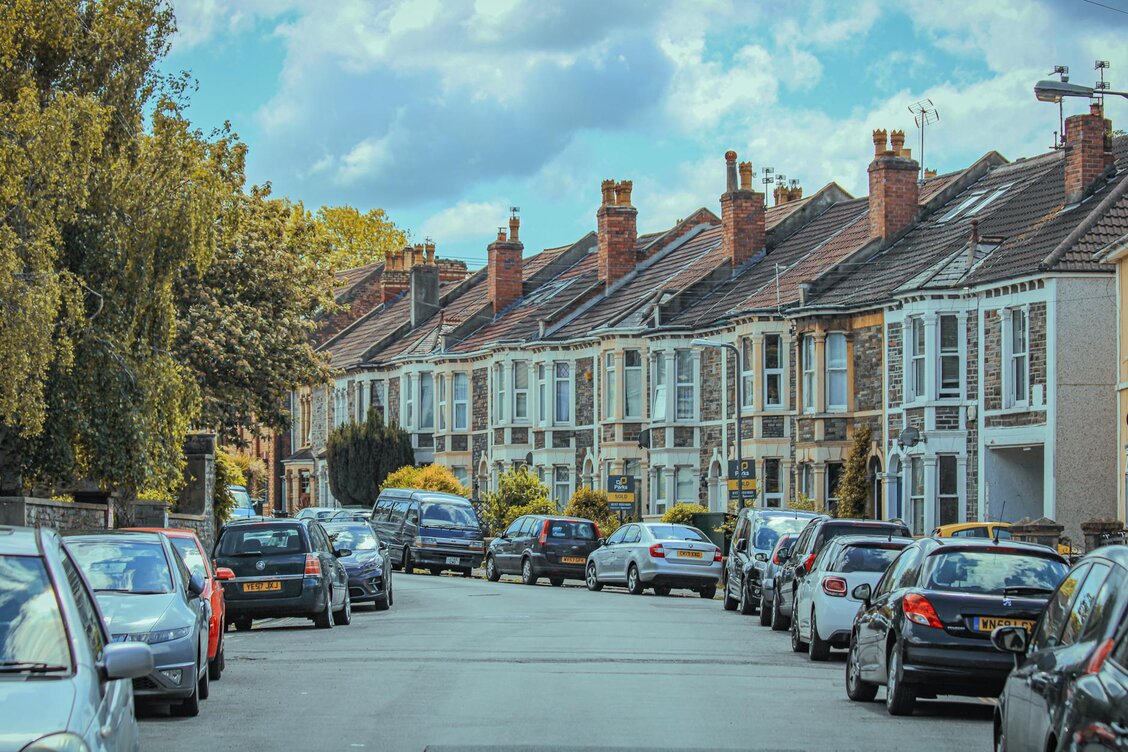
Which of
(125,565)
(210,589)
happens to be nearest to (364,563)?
(210,589)

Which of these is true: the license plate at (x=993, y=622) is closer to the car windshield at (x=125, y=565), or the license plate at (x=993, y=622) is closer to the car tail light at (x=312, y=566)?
the car windshield at (x=125, y=565)

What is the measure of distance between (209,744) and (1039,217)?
32.8m

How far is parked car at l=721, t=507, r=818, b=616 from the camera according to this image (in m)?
29.9

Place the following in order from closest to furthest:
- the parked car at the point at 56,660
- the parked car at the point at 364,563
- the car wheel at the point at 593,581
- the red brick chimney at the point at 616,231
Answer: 1. the parked car at the point at 56,660
2. the parked car at the point at 364,563
3. the car wheel at the point at 593,581
4. the red brick chimney at the point at 616,231

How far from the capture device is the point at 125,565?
A: 15828mm

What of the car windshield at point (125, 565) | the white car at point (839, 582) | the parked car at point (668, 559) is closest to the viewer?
the car windshield at point (125, 565)

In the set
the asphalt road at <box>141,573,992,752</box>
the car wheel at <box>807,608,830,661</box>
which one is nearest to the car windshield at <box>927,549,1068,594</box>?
the asphalt road at <box>141,573,992,752</box>

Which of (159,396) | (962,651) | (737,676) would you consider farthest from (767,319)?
(962,651)

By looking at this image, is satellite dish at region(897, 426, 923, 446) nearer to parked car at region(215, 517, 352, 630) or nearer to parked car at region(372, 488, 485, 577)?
parked car at region(372, 488, 485, 577)

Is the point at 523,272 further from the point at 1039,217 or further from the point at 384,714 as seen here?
the point at 384,714

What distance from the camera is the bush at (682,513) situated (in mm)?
49003

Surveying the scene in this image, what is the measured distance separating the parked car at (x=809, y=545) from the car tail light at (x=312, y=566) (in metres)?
6.51

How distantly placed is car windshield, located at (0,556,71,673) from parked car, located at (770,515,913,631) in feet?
53.5

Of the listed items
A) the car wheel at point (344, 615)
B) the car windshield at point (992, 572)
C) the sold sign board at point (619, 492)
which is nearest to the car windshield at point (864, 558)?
the car windshield at point (992, 572)
